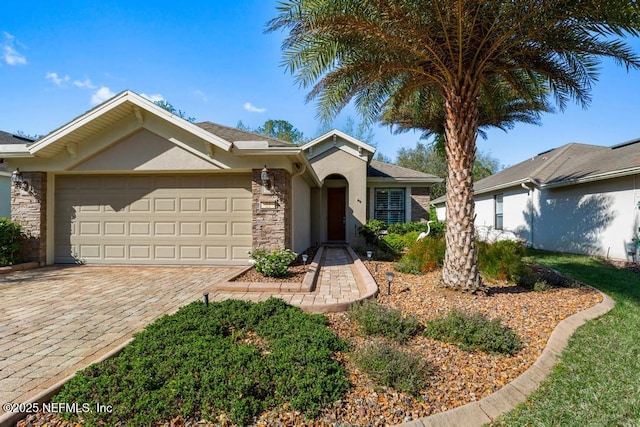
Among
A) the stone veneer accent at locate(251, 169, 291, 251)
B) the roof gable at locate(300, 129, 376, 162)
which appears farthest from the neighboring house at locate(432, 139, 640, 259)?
the stone veneer accent at locate(251, 169, 291, 251)

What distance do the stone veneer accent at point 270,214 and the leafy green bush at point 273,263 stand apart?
667 millimetres

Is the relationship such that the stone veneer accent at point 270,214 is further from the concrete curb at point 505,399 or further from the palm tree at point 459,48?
the concrete curb at point 505,399

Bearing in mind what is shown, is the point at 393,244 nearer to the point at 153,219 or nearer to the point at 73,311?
the point at 153,219

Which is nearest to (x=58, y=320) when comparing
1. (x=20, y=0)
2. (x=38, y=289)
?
(x=38, y=289)

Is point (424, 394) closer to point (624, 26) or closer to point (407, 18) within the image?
point (407, 18)

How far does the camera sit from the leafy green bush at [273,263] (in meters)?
6.92

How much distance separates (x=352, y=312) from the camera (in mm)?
4594

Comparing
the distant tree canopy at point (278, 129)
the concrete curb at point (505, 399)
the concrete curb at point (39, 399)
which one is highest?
the distant tree canopy at point (278, 129)

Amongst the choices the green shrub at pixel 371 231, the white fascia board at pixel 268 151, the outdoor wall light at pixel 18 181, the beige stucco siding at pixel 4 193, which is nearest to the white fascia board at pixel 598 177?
the green shrub at pixel 371 231

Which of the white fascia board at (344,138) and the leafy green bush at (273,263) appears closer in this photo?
the leafy green bush at (273,263)

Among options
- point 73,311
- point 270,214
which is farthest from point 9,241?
point 270,214

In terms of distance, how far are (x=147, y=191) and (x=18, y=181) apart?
3416mm

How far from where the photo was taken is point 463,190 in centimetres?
591

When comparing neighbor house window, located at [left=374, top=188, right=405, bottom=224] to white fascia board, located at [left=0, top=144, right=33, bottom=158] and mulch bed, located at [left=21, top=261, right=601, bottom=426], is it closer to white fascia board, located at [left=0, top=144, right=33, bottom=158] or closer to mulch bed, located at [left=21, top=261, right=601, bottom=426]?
mulch bed, located at [left=21, top=261, right=601, bottom=426]
